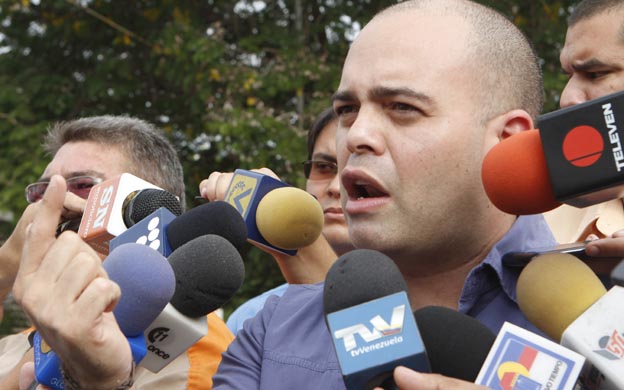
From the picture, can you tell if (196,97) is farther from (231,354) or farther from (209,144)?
(231,354)

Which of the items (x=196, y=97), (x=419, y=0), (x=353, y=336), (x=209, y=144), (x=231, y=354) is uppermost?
(x=419, y=0)

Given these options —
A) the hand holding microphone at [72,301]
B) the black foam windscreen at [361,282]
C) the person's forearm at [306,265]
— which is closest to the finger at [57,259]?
the hand holding microphone at [72,301]

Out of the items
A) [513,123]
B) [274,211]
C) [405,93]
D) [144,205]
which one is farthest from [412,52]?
[144,205]

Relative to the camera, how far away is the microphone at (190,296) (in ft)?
6.02

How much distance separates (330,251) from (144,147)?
1.08 meters

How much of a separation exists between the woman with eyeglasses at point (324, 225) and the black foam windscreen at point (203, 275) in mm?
741

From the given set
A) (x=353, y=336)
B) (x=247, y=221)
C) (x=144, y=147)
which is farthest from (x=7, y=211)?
(x=353, y=336)

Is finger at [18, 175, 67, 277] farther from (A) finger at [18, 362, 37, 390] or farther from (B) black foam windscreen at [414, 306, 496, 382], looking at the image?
(B) black foam windscreen at [414, 306, 496, 382]

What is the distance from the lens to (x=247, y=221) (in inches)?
96.0

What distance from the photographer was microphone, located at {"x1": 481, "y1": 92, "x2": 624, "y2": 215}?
1491mm

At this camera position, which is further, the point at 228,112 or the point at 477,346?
the point at 228,112

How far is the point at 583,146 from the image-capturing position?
1.52 meters

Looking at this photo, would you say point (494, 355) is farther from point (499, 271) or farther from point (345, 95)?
point (345, 95)

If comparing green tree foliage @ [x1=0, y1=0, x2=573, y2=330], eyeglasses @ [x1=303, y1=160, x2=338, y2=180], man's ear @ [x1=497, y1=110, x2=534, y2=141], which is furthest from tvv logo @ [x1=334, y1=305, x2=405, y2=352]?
green tree foliage @ [x1=0, y1=0, x2=573, y2=330]
